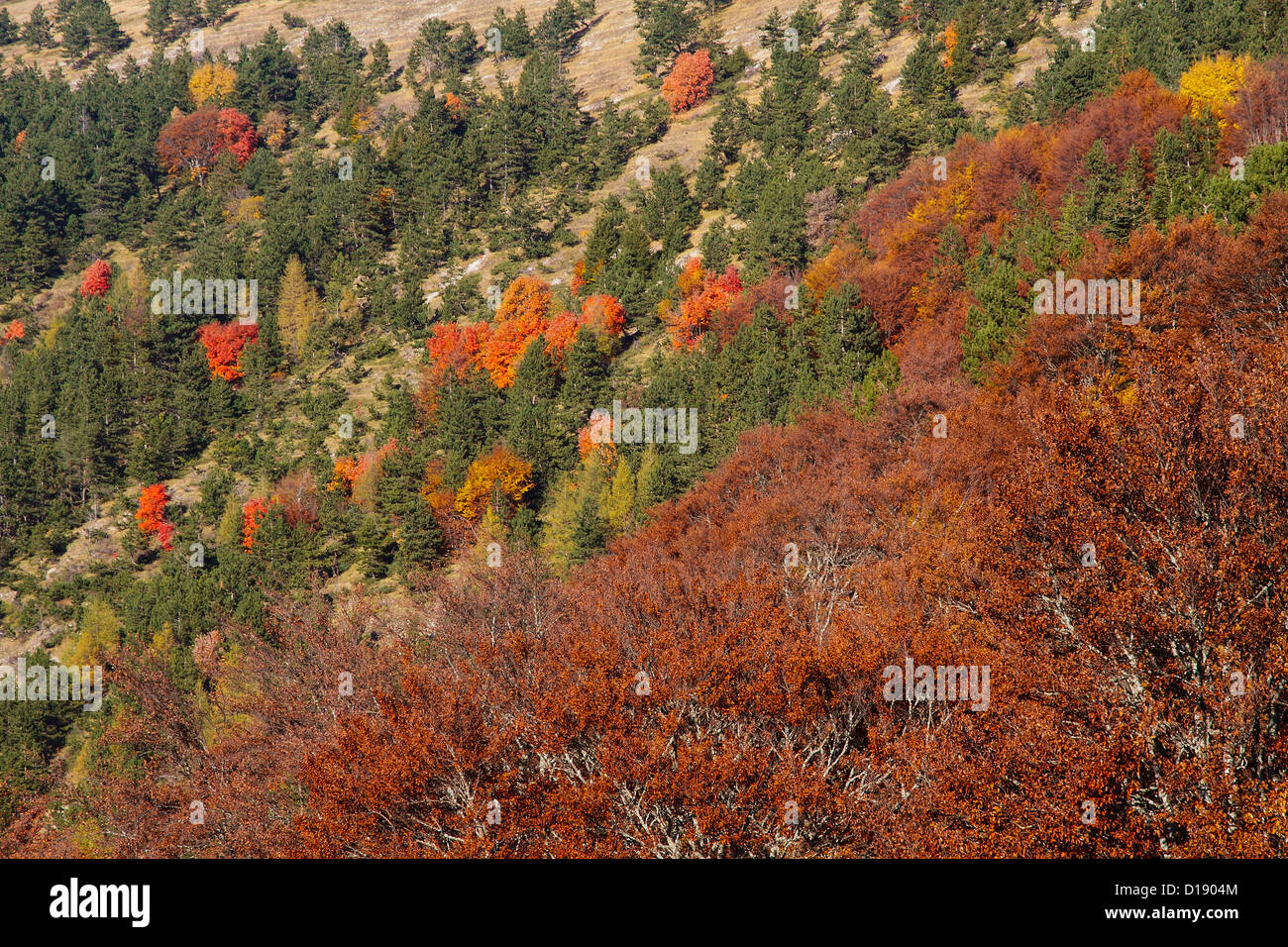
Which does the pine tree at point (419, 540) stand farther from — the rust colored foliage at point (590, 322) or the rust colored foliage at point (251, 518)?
the rust colored foliage at point (590, 322)

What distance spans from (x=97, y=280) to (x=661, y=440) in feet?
344

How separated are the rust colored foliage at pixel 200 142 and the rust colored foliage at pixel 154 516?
84899 millimetres

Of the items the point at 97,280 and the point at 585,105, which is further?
the point at 585,105

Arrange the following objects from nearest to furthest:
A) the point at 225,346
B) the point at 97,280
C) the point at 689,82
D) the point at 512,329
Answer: the point at 512,329 < the point at 225,346 < the point at 97,280 < the point at 689,82

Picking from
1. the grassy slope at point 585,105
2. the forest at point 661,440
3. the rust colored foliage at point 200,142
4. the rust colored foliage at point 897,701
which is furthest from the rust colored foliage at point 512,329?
the rust colored foliage at point 200,142

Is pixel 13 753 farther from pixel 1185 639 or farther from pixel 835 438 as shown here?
pixel 1185 639

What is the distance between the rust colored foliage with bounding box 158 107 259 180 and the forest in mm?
964

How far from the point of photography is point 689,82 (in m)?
135

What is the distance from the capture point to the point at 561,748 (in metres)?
18.2

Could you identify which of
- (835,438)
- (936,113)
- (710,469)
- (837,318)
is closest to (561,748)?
(835,438)

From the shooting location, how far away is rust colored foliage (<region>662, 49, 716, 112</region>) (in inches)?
5300

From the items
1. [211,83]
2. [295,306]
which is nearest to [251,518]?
[295,306]

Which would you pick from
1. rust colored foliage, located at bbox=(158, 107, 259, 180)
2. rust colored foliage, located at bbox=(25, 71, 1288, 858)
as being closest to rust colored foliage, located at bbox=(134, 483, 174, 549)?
rust colored foliage, located at bbox=(25, 71, 1288, 858)

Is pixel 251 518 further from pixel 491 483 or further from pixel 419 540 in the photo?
pixel 491 483
